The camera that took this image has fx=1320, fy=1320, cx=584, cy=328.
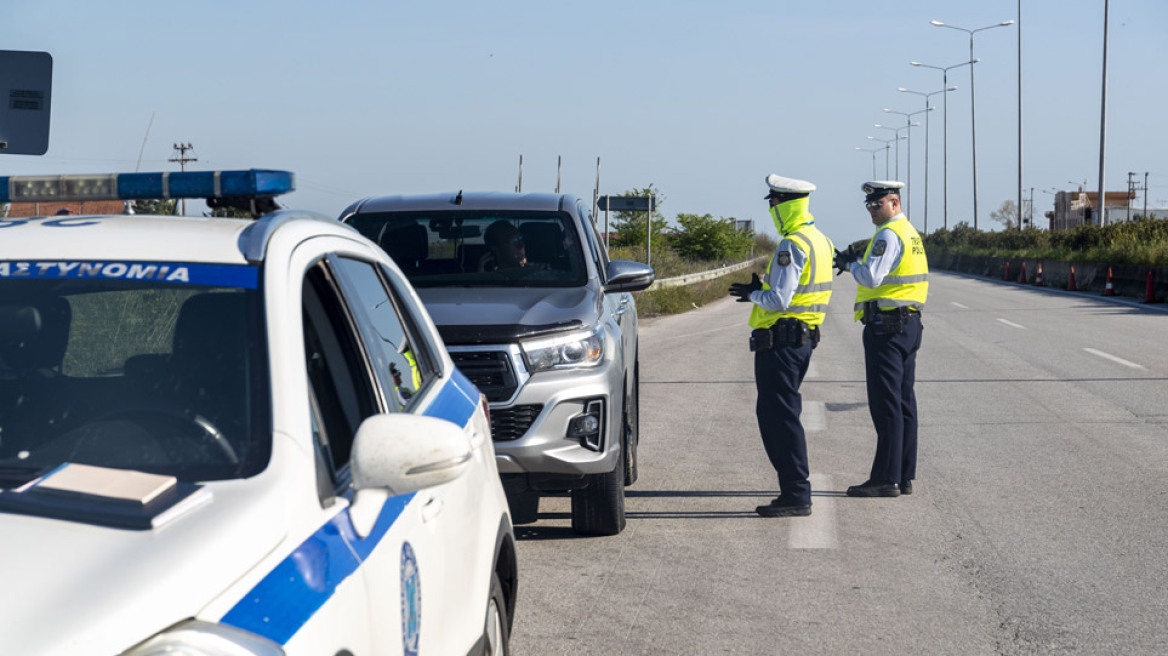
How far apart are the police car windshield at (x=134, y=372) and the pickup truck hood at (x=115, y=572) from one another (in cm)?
31

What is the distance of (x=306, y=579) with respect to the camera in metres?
2.12

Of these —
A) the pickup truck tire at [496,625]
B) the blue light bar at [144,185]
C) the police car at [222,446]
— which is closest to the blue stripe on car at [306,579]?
the police car at [222,446]

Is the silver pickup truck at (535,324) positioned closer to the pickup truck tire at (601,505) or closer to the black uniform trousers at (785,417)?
the pickup truck tire at (601,505)

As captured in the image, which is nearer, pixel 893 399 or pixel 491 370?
pixel 491 370

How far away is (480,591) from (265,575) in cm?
145

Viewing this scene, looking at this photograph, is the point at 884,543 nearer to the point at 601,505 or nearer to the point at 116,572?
the point at 601,505

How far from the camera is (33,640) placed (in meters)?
1.71

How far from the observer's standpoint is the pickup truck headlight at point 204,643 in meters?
1.80

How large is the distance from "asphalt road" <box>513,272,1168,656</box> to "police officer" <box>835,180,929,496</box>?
24 cm

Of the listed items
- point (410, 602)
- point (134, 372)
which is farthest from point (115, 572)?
point (134, 372)

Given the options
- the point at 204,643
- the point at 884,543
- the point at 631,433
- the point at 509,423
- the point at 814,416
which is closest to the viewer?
the point at 204,643

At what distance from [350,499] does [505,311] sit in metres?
4.28

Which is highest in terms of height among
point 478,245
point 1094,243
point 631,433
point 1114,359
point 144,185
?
point 1094,243

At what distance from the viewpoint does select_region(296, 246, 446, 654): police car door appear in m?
2.36
